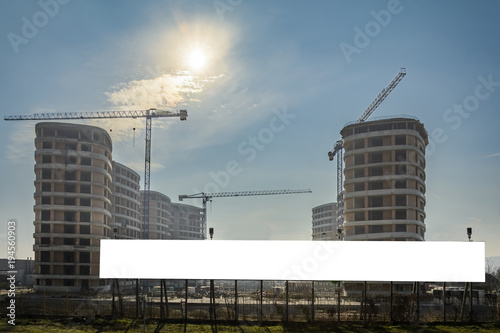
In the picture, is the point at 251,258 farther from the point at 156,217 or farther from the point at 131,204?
the point at 156,217

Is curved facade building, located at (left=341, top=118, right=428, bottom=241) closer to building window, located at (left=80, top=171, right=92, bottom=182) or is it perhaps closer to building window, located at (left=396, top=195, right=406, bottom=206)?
building window, located at (left=396, top=195, right=406, bottom=206)

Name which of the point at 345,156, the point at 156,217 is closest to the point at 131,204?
the point at 156,217

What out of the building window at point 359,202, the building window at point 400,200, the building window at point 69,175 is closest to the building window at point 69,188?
the building window at point 69,175

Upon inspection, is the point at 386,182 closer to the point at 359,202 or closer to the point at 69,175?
the point at 359,202

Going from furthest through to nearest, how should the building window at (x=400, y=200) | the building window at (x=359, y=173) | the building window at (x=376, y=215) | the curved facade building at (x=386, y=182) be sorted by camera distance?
the building window at (x=359, y=173) < the building window at (x=376, y=215) < the building window at (x=400, y=200) < the curved facade building at (x=386, y=182)

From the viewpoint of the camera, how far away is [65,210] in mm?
90000

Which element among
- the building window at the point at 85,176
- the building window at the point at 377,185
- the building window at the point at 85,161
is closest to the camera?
the building window at the point at 377,185

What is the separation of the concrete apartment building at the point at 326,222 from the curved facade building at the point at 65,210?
106 m

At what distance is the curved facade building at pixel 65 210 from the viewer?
89125 millimetres

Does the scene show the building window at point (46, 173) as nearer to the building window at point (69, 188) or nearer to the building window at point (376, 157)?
the building window at point (69, 188)

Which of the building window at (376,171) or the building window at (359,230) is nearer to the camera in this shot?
the building window at (376,171)

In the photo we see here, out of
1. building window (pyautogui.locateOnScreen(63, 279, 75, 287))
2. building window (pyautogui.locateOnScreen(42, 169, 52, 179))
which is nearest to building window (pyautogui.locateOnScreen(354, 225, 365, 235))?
building window (pyautogui.locateOnScreen(63, 279, 75, 287))

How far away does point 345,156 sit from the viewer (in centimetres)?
8725

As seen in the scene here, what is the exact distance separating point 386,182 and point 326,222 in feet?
363
